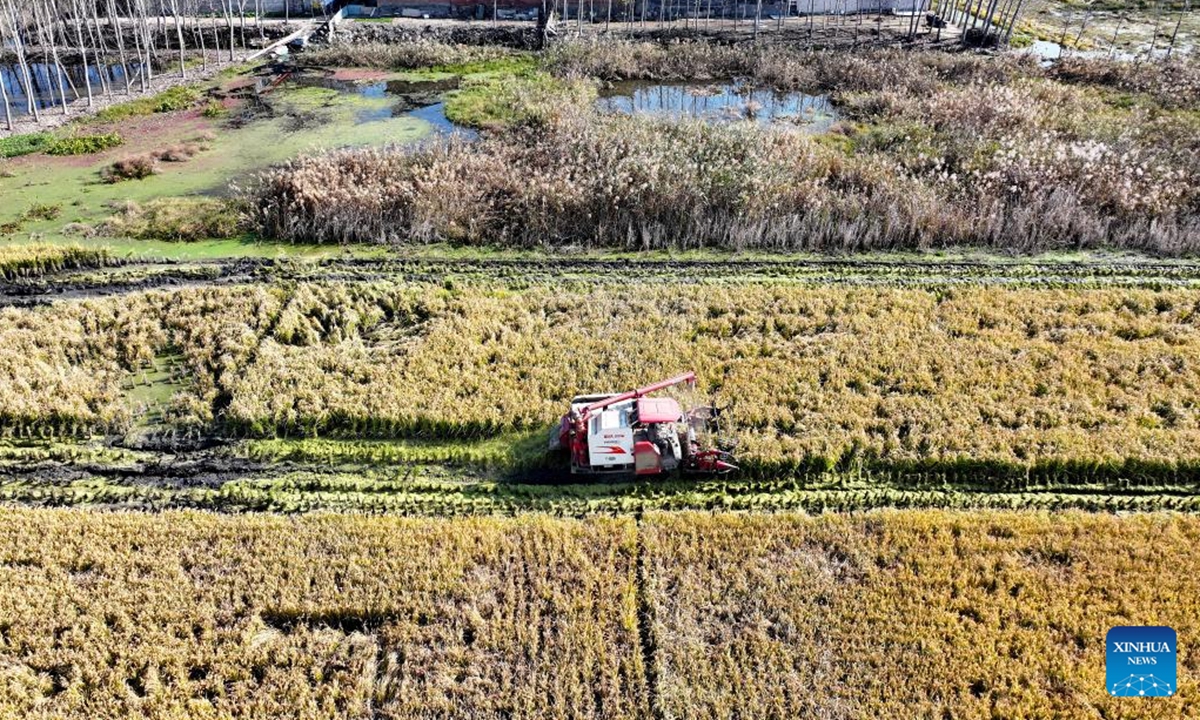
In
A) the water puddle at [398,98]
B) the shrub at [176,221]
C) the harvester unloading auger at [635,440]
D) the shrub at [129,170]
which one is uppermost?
the water puddle at [398,98]

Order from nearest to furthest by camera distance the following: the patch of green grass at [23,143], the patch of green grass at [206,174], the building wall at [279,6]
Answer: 1. the patch of green grass at [206,174]
2. the patch of green grass at [23,143]
3. the building wall at [279,6]

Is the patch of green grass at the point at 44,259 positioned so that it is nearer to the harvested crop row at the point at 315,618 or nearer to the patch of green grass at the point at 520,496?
the patch of green grass at the point at 520,496

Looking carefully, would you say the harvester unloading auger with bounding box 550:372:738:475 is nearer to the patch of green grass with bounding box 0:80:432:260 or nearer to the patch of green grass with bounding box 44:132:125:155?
the patch of green grass with bounding box 0:80:432:260

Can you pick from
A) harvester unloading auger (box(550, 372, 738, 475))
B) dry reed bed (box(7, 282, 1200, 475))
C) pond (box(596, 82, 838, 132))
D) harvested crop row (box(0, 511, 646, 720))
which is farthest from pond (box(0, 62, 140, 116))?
harvester unloading auger (box(550, 372, 738, 475))

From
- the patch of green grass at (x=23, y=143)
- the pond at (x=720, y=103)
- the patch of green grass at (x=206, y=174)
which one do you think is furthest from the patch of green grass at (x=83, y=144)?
the pond at (x=720, y=103)

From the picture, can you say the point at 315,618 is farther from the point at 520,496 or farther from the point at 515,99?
the point at 515,99
